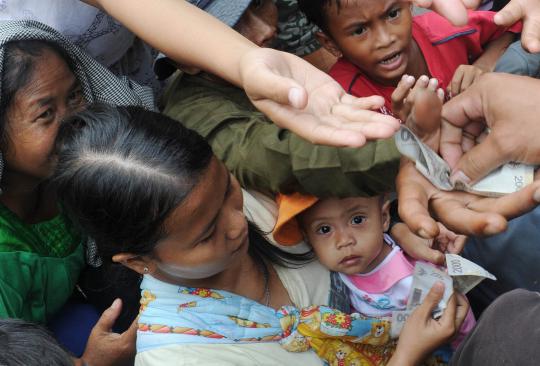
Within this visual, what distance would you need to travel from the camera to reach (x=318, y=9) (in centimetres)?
217

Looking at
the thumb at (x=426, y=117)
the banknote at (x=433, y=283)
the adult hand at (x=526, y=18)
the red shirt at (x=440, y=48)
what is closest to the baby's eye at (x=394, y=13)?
the red shirt at (x=440, y=48)

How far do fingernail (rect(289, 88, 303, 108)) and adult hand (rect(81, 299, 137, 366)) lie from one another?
0.86 m

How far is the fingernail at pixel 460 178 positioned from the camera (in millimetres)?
1476

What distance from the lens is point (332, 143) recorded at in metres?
1.30

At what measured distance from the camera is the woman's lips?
2170 mm

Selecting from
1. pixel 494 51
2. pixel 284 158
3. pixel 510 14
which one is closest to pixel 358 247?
pixel 284 158

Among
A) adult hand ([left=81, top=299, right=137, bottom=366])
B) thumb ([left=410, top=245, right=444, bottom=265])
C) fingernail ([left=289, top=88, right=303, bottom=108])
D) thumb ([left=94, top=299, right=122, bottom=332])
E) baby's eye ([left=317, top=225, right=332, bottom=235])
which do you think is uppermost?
fingernail ([left=289, top=88, right=303, bottom=108])

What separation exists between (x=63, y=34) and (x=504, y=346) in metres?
1.54

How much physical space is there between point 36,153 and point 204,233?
2.05ft

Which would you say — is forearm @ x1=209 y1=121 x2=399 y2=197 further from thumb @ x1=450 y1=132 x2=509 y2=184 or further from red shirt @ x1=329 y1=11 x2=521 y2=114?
red shirt @ x1=329 y1=11 x2=521 y2=114

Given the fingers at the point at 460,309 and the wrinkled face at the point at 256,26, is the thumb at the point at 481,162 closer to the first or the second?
the fingers at the point at 460,309

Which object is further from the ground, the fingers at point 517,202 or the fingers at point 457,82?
the fingers at point 517,202

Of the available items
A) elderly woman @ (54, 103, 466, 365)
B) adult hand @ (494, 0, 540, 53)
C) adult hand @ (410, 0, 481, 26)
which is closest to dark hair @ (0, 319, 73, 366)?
elderly woman @ (54, 103, 466, 365)

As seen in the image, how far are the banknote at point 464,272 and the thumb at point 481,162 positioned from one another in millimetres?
174
